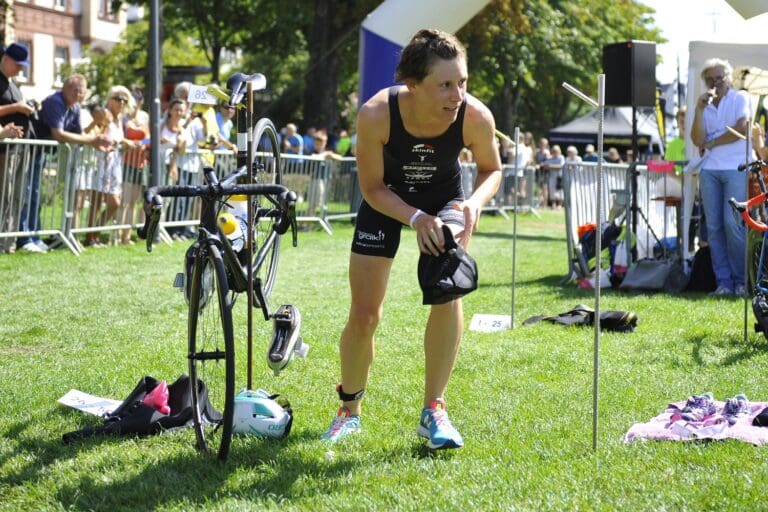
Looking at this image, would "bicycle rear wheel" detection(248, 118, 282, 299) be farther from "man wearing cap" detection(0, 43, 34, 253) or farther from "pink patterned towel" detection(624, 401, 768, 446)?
"man wearing cap" detection(0, 43, 34, 253)

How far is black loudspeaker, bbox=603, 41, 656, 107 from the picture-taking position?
1290cm

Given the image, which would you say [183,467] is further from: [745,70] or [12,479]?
[745,70]

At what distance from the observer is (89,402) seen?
5930 millimetres

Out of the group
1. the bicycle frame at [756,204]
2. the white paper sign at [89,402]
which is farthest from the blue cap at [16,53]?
the bicycle frame at [756,204]

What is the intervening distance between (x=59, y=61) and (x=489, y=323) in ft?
166

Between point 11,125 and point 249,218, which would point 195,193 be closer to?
point 249,218

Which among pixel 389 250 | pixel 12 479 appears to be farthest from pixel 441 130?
pixel 12 479

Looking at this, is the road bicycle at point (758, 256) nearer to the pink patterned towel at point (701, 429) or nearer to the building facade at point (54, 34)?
the pink patterned towel at point (701, 429)

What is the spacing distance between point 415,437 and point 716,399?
6.25 feet

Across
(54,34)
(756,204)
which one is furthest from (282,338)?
(54,34)

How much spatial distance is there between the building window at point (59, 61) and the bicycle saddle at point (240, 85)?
48.7m

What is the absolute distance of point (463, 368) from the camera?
7148mm

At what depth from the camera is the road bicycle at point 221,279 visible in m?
4.73

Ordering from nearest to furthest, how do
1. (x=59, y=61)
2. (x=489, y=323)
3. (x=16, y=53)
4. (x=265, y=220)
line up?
1. (x=265, y=220)
2. (x=489, y=323)
3. (x=16, y=53)
4. (x=59, y=61)
